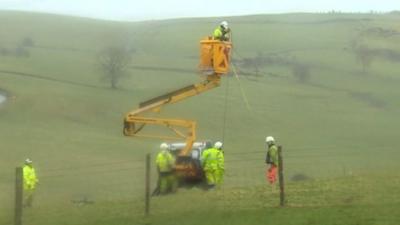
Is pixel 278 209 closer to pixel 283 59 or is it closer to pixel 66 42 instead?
pixel 283 59

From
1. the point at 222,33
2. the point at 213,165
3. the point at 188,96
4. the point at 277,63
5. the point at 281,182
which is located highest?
the point at 277,63

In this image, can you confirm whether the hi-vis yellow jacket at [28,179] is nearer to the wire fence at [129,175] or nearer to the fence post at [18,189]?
the wire fence at [129,175]

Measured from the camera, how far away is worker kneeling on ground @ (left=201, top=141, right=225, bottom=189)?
25.4m

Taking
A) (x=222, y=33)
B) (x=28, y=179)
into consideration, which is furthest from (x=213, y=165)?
(x=28, y=179)

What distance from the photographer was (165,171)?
25844 mm

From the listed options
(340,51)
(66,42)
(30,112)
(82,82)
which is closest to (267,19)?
(340,51)

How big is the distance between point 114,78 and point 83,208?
67274 mm

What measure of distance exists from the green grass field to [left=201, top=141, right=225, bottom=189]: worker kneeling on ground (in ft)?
1.54

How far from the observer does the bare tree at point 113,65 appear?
91.5 m

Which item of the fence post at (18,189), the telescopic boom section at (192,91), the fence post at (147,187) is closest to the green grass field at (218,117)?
the fence post at (147,187)

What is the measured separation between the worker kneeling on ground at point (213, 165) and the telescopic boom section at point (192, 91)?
5.07 feet

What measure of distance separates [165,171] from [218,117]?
50.1 meters

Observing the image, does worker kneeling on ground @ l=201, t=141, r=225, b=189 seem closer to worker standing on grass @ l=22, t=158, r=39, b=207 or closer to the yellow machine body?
the yellow machine body

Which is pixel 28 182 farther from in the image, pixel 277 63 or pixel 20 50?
pixel 20 50
